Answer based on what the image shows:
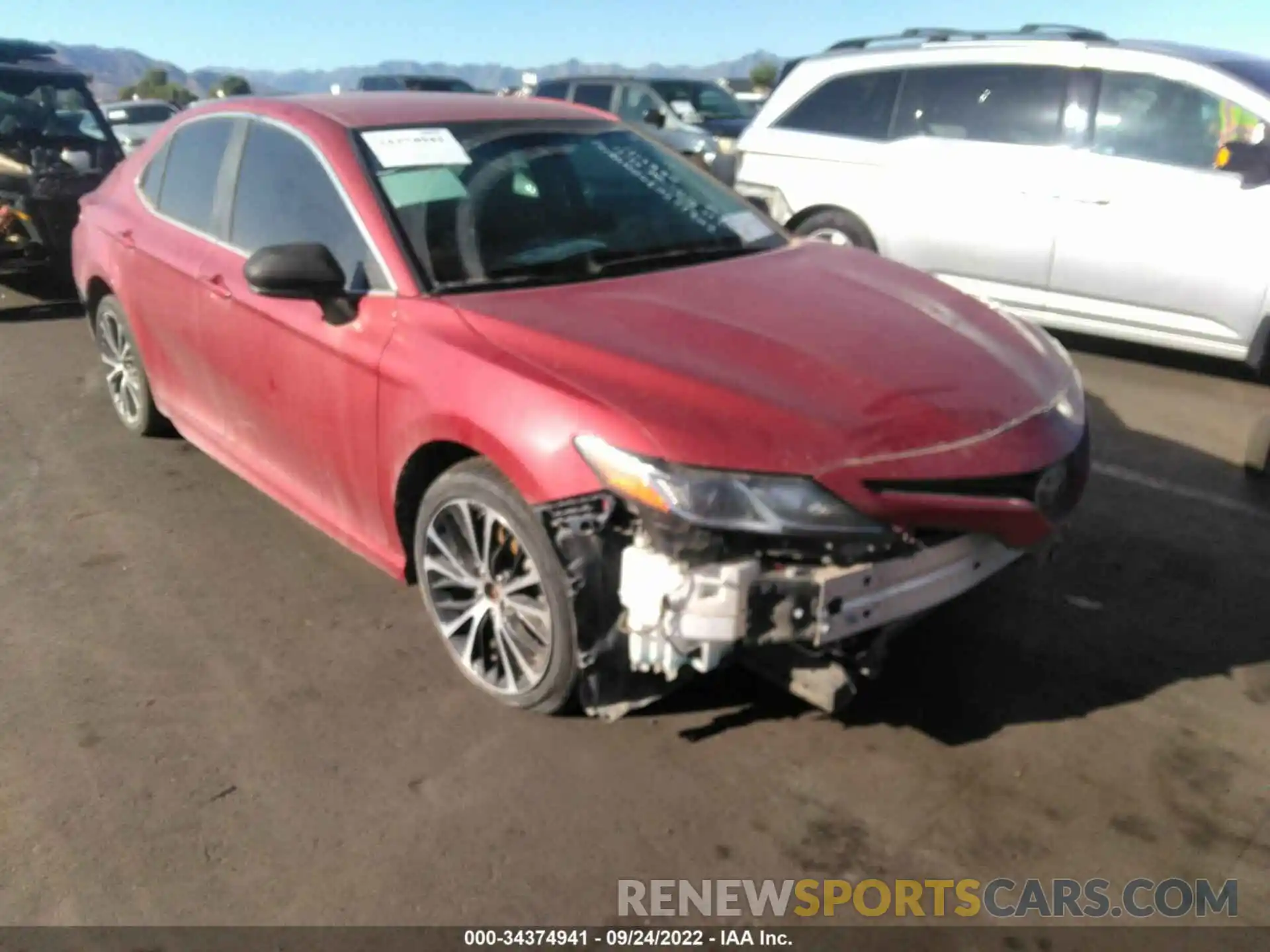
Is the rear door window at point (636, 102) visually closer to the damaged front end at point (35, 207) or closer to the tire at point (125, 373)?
the damaged front end at point (35, 207)

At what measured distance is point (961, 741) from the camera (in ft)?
10.4

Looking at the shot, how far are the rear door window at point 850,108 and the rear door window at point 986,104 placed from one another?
11cm

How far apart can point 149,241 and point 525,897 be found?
3.48 meters

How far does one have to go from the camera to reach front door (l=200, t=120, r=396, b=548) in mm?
3537

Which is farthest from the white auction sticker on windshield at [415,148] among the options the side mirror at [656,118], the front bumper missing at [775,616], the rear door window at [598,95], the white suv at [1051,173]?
the rear door window at [598,95]

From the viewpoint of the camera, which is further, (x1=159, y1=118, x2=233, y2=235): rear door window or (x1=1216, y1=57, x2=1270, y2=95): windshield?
(x1=1216, y1=57, x2=1270, y2=95): windshield

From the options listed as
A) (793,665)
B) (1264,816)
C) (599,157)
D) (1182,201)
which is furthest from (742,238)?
(1182,201)

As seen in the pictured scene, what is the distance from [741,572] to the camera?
2.68m

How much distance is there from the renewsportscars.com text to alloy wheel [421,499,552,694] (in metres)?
0.76

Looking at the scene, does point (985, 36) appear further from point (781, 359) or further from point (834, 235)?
point (781, 359)

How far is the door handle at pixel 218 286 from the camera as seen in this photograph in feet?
13.7

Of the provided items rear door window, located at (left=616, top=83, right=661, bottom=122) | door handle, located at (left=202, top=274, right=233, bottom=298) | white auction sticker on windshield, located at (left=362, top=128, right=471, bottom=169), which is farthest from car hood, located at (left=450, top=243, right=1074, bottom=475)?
rear door window, located at (left=616, top=83, right=661, bottom=122)

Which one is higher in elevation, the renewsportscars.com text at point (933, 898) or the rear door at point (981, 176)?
the rear door at point (981, 176)

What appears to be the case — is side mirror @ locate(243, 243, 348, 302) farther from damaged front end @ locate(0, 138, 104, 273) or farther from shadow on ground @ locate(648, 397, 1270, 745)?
damaged front end @ locate(0, 138, 104, 273)
